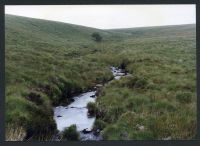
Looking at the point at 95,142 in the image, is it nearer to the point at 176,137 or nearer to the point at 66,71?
the point at 176,137

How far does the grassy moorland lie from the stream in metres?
0.22

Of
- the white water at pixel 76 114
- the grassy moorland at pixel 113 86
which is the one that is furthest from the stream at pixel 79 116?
the grassy moorland at pixel 113 86

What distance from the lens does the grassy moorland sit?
31.8 feet

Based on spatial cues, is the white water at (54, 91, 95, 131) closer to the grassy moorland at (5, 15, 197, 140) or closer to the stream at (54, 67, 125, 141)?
the stream at (54, 67, 125, 141)

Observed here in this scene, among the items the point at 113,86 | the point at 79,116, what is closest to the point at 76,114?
the point at 79,116

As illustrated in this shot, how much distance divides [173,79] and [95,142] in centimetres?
339

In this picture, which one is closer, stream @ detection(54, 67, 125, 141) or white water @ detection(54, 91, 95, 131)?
stream @ detection(54, 67, 125, 141)

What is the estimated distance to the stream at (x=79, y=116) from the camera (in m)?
10.1

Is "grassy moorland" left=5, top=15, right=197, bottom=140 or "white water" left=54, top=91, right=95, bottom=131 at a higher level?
"grassy moorland" left=5, top=15, right=197, bottom=140

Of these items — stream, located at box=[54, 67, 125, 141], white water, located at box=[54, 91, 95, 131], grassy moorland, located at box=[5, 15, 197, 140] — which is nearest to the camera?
grassy moorland, located at box=[5, 15, 197, 140]

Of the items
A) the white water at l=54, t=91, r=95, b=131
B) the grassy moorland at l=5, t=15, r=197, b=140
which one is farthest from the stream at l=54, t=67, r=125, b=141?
the grassy moorland at l=5, t=15, r=197, b=140

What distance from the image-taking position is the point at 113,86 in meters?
12.3

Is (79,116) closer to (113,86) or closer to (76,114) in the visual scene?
(76,114)

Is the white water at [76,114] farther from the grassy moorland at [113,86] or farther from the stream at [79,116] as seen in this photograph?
the grassy moorland at [113,86]
